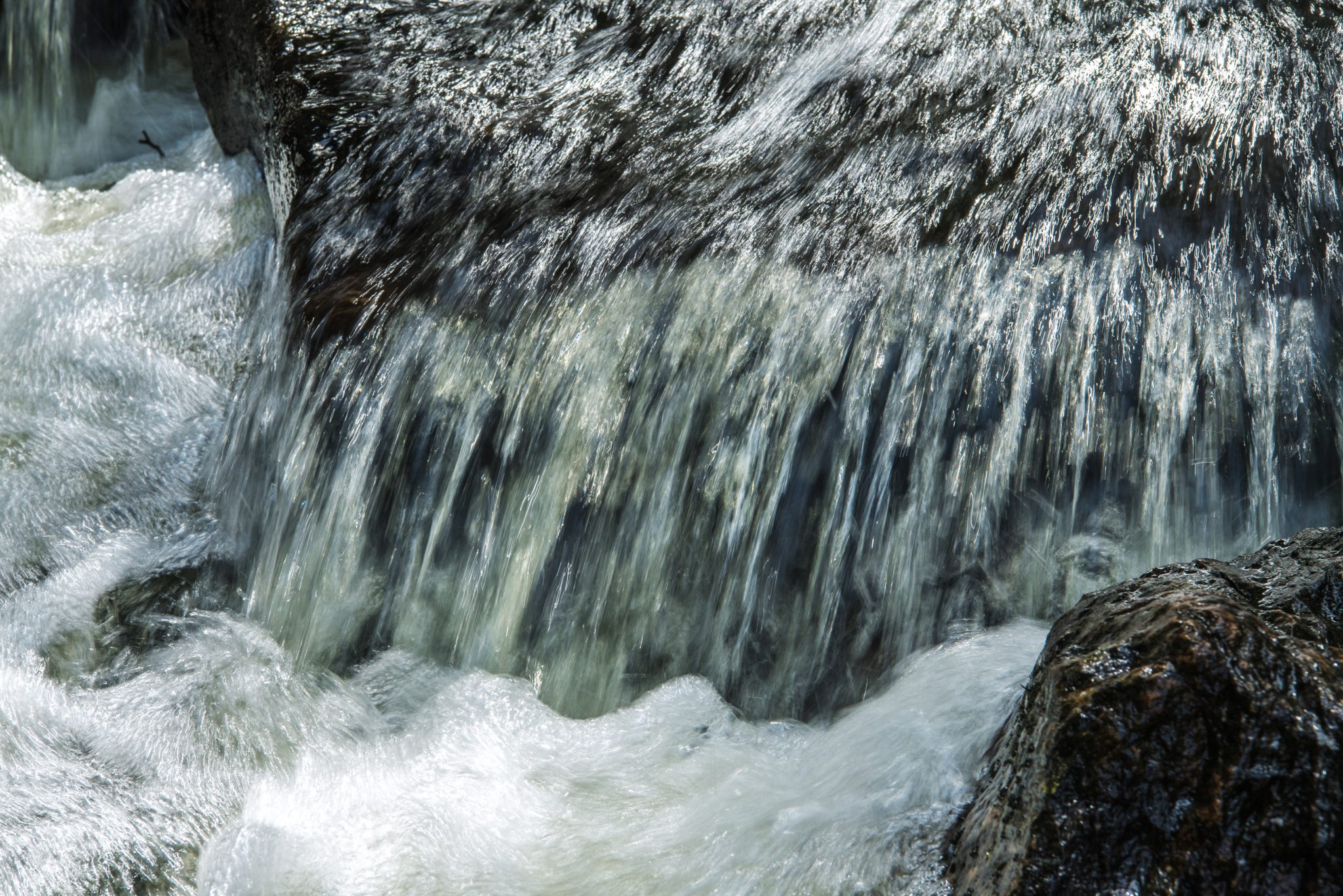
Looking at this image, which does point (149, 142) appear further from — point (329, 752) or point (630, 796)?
point (630, 796)

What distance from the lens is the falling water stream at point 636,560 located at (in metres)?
2.38

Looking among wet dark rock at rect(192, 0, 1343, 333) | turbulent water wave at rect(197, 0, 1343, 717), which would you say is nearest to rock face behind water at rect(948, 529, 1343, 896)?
turbulent water wave at rect(197, 0, 1343, 717)

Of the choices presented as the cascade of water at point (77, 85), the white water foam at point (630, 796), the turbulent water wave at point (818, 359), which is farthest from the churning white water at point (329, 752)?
the cascade of water at point (77, 85)

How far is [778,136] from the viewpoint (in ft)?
11.8

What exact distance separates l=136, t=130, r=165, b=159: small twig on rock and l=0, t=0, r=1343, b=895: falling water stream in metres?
2.54

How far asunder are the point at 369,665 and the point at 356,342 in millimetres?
952

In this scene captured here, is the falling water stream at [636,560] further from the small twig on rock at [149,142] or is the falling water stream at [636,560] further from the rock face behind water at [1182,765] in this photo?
the small twig on rock at [149,142]

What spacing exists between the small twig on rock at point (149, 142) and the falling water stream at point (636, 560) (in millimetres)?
2543

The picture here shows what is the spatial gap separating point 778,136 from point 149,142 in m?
3.51

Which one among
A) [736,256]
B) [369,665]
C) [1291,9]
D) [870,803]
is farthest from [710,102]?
[870,803]

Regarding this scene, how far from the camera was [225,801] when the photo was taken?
8.39 ft

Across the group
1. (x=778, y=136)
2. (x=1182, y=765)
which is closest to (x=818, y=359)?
(x=778, y=136)

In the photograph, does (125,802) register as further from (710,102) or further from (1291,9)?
(1291,9)

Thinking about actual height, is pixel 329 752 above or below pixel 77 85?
below
